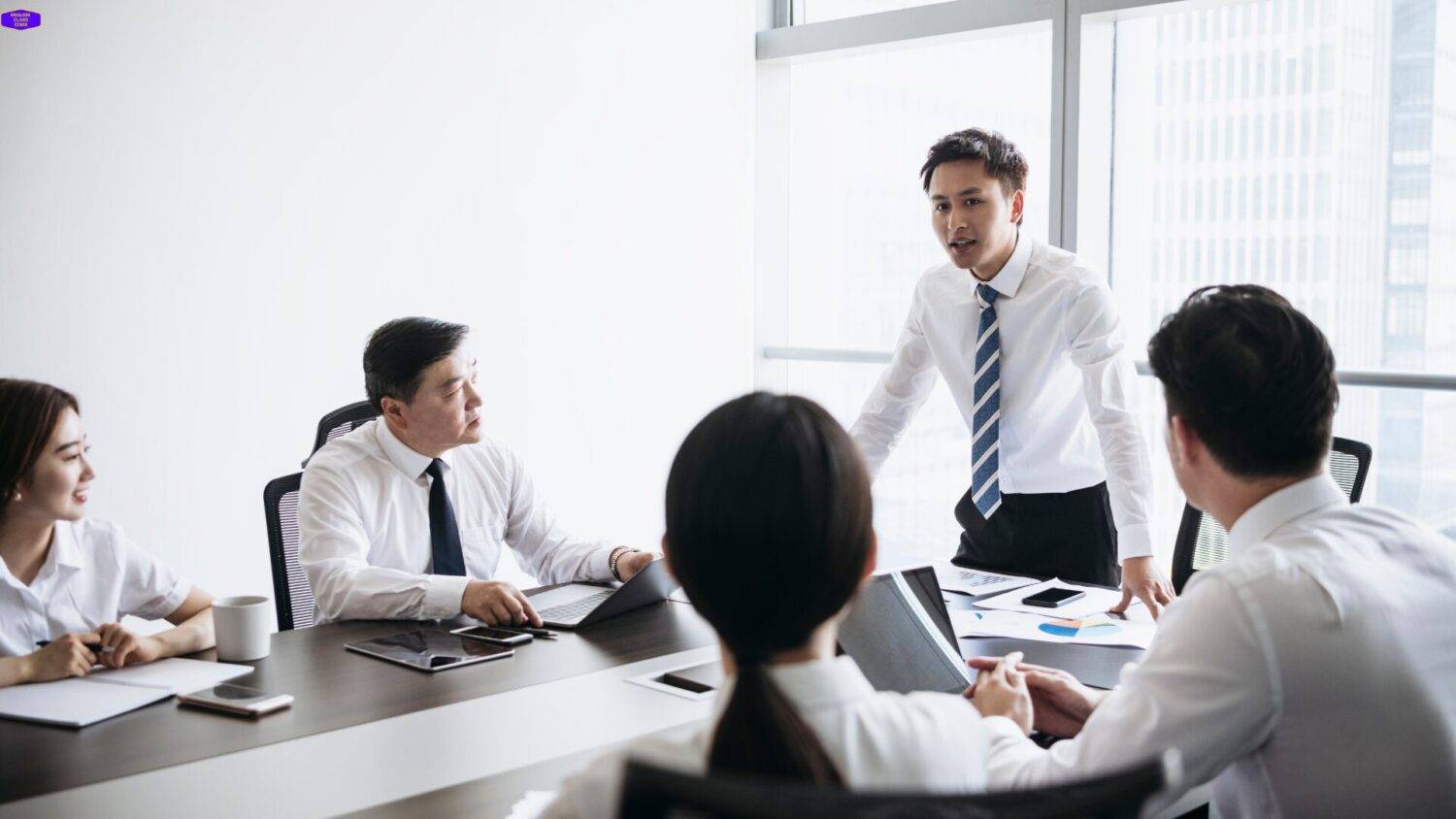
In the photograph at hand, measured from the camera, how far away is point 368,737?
169 cm

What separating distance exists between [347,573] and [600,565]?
54 centimetres

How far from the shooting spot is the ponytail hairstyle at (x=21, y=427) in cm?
209

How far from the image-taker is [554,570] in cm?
284

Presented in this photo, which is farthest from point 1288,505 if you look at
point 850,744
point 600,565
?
point 600,565

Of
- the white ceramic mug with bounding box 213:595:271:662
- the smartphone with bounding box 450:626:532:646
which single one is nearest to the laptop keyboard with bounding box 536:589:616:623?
the smartphone with bounding box 450:626:532:646

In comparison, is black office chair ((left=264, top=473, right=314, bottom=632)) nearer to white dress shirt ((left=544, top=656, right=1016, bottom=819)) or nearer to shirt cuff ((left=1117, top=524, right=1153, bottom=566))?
shirt cuff ((left=1117, top=524, right=1153, bottom=566))

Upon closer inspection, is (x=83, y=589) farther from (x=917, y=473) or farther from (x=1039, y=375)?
(x=917, y=473)

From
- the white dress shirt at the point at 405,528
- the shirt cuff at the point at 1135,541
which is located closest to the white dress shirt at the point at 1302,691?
the shirt cuff at the point at 1135,541

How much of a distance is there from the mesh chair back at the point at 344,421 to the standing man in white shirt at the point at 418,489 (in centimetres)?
16

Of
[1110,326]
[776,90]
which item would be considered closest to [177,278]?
[1110,326]

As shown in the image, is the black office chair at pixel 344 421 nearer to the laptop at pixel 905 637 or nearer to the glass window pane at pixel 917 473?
the laptop at pixel 905 637

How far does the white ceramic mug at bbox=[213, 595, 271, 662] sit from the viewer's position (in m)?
2.03

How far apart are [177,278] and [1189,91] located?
3.41 meters

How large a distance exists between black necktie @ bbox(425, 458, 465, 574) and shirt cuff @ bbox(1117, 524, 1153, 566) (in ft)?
4.56
